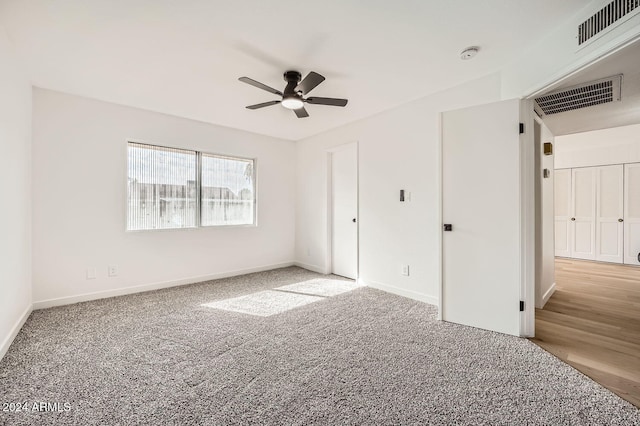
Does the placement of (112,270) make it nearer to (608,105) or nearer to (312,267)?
(312,267)

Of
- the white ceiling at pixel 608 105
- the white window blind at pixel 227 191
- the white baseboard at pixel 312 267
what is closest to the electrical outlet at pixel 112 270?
the white window blind at pixel 227 191

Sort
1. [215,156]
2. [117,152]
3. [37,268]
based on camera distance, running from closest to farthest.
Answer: [37,268]
[117,152]
[215,156]

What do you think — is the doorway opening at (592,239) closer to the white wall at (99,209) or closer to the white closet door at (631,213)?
the white closet door at (631,213)

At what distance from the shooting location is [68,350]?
2264 mm

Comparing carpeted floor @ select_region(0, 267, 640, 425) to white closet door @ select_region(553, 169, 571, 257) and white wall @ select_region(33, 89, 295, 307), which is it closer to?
white wall @ select_region(33, 89, 295, 307)

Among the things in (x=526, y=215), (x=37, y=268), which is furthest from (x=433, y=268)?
(x=37, y=268)

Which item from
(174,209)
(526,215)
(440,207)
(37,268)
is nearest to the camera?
(526,215)

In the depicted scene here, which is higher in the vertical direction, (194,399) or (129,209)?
(129,209)

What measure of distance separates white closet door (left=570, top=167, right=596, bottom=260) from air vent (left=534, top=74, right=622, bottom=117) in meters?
3.71

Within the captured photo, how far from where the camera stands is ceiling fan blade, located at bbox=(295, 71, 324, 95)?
2.42 meters

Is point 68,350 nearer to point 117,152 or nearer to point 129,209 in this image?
point 129,209

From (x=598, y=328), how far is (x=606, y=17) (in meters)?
2.69

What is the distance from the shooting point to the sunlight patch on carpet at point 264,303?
3.18m

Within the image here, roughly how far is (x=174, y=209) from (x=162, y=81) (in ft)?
6.17
